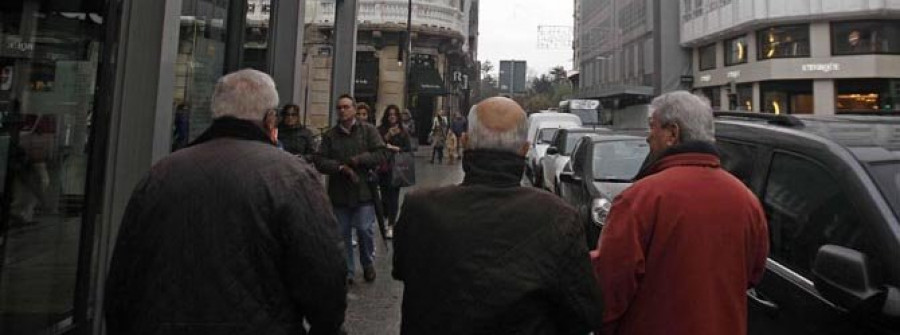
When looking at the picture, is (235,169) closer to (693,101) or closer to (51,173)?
(693,101)

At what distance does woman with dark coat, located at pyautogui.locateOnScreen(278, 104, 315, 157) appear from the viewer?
6706 mm

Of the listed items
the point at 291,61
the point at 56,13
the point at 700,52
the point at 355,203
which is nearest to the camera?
the point at 56,13

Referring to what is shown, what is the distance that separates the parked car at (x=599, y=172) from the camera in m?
6.96

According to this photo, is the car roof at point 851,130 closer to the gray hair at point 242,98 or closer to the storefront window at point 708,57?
the gray hair at point 242,98

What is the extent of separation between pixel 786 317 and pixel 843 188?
1.94 ft

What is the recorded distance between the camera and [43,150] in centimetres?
375

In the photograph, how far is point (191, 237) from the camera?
1985mm

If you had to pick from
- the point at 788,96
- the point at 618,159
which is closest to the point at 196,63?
the point at 618,159

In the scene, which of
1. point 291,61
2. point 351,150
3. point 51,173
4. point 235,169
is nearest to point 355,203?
point 351,150

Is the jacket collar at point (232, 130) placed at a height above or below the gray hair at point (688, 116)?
below

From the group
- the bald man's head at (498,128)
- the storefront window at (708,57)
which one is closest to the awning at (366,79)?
the bald man's head at (498,128)

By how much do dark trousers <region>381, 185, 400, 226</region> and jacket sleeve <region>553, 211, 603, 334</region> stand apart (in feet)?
20.7

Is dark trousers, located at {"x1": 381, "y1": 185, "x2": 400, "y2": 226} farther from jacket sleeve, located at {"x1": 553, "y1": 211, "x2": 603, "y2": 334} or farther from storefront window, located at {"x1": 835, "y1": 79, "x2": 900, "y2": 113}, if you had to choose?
storefront window, located at {"x1": 835, "y1": 79, "x2": 900, "y2": 113}

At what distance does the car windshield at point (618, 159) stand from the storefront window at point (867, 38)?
3018 centimetres
